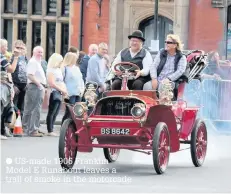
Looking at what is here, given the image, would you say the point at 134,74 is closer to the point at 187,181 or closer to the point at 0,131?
the point at 187,181

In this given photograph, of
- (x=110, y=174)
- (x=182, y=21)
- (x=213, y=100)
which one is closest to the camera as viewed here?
(x=110, y=174)

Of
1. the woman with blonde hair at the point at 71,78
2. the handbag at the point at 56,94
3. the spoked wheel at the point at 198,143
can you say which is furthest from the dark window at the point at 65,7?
the spoked wheel at the point at 198,143

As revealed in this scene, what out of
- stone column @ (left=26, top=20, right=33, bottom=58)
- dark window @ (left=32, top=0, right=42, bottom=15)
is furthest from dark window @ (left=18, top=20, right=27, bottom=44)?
dark window @ (left=32, top=0, right=42, bottom=15)

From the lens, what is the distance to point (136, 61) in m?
16.6

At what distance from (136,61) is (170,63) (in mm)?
491

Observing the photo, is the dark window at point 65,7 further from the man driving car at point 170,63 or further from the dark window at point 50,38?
the man driving car at point 170,63

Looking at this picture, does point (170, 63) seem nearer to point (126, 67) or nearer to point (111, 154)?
point (126, 67)

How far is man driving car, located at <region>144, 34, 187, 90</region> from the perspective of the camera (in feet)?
54.3

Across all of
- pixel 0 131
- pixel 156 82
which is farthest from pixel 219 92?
pixel 156 82

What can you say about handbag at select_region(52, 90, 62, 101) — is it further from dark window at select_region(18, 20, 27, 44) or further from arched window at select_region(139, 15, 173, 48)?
dark window at select_region(18, 20, 27, 44)

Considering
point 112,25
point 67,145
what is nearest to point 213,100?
point 67,145

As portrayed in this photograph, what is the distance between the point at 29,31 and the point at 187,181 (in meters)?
20.9

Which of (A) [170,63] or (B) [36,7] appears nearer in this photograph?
(A) [170,63]

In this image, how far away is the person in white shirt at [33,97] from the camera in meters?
21.3
